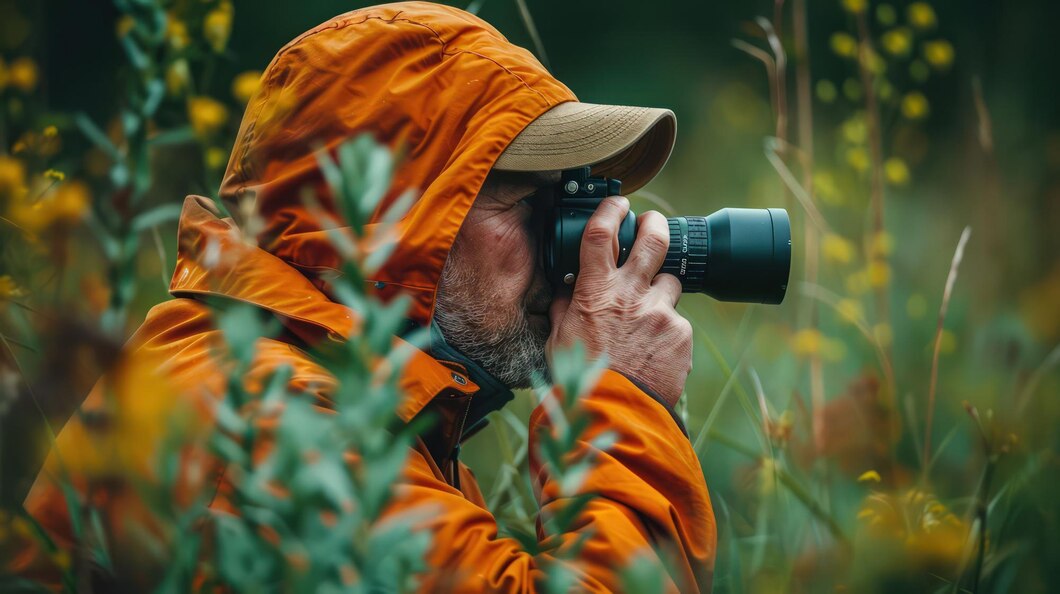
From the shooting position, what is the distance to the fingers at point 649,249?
4.55 feet

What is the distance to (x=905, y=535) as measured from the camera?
168 centimetres

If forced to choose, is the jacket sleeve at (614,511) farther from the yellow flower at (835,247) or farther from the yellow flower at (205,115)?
the yellow flower at (835,247)

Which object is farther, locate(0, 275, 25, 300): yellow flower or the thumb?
the thumb

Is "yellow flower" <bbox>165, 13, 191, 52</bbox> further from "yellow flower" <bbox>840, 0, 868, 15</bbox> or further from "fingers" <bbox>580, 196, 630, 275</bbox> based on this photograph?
"yellow flower" <bbox>840, 0, 868, 15</bbox>

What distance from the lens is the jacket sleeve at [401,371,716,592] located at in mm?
1032

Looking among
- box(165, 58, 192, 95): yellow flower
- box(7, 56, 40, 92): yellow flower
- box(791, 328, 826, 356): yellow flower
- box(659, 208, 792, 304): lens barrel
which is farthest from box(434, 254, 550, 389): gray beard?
box(791, 328, 826, 356): yellow flower

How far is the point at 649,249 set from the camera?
1.39 meters

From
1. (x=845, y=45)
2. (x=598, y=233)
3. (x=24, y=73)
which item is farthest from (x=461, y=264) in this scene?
(x=845, y=45)

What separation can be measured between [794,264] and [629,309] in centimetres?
191

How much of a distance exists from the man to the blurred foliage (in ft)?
0.47

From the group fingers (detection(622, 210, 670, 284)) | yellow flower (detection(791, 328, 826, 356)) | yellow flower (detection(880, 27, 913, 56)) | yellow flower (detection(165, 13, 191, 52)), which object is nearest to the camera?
yellow flower (detection(165, 13, 191, 52))

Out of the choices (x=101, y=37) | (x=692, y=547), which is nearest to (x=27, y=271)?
(x=692, y=547)

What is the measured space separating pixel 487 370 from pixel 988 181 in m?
2.00

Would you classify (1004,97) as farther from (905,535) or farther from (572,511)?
(572,511)
